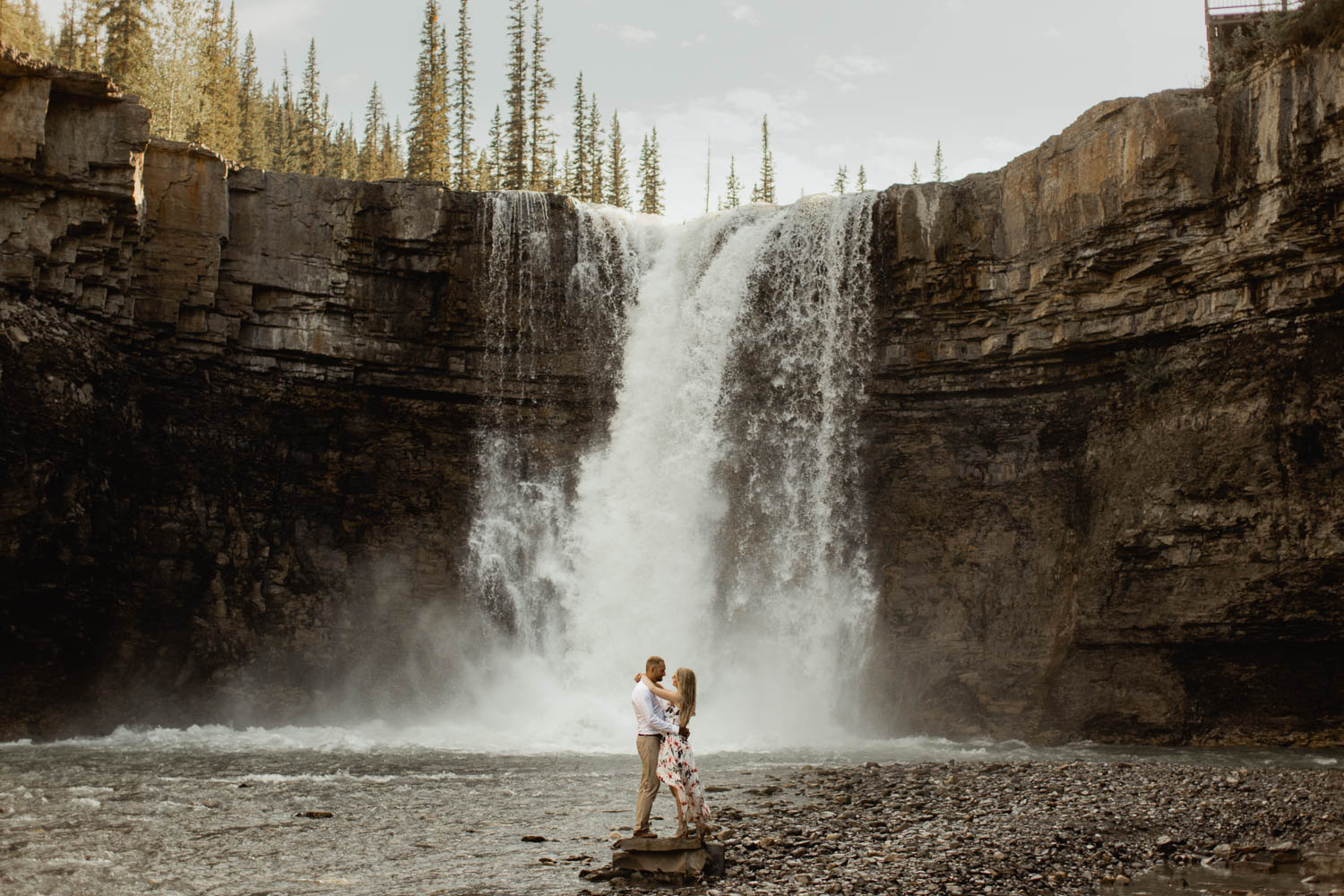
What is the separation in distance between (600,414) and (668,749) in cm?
1836

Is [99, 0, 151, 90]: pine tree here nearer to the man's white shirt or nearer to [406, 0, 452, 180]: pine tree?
[406, 0, 452, 180]: pine tree

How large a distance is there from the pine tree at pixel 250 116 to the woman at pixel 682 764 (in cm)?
4858

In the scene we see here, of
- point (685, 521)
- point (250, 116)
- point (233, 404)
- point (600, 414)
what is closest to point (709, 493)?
point (685, 521)

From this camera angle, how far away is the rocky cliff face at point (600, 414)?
21.2 metres

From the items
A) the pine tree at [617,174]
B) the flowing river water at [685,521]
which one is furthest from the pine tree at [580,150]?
the flowing river water at [685,521]

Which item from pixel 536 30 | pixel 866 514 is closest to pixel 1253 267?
pixel 866 514

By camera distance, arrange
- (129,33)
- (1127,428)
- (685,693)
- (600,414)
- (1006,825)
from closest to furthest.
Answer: (685,693) → (1006,825) → (1127,428) → (600,414) → (129,33)

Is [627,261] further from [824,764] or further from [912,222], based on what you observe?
[824,764]

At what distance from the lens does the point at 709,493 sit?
27109mm

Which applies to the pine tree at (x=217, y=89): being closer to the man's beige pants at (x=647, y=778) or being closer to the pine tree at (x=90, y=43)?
the pine tree at (x=90, y=43)

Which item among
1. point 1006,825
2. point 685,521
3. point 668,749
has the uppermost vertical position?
point 685,521

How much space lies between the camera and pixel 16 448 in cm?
2144

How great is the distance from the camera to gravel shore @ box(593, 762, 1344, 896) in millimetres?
10188

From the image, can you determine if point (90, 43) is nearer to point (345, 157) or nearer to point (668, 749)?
point (345, 157)
